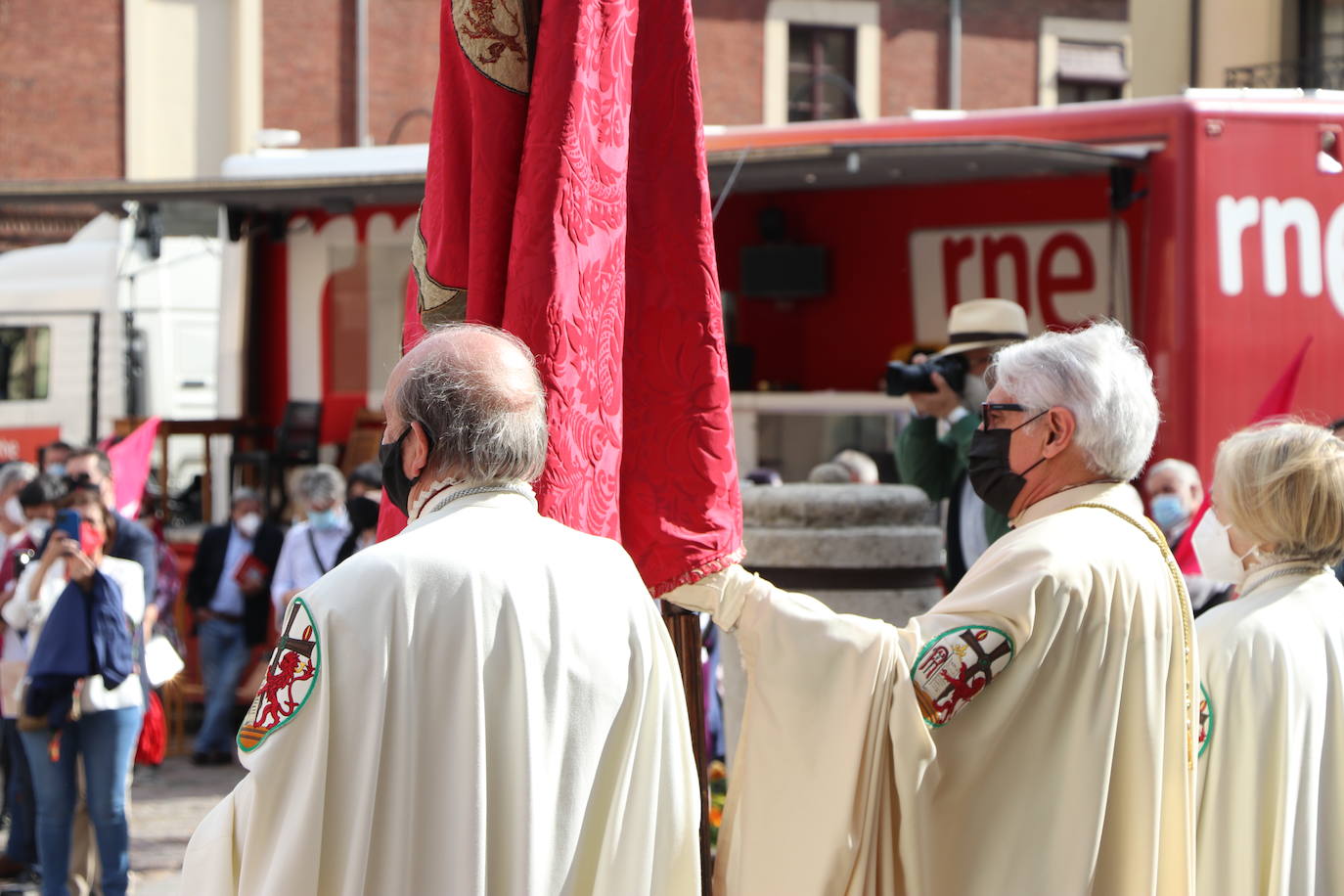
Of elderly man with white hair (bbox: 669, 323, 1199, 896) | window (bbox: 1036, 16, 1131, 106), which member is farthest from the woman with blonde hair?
window (bbox: 1036, 16, 1131, 106)

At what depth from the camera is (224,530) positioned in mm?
9422

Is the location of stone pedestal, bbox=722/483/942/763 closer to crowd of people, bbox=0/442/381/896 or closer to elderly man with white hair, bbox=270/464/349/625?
crowd of people, bbox=0/442/381/896

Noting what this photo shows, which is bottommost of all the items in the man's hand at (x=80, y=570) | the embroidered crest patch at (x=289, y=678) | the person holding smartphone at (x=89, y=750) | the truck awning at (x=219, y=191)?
the person holding smartphone at (x=89, y=750)

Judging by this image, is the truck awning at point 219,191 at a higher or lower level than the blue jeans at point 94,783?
higher

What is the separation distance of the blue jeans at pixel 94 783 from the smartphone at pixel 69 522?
0.62 metres

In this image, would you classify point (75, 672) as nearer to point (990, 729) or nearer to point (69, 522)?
point (69, 522)

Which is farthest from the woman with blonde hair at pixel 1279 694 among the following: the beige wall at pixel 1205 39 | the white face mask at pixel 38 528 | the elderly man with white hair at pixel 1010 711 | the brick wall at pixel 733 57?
the brick wall at pixel 733 57

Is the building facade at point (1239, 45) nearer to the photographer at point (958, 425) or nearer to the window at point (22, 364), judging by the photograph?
the window at point (22, 364)

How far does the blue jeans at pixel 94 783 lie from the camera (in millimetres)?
5660

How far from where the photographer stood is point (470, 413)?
223 centimetres

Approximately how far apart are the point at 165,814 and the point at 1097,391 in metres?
6.15

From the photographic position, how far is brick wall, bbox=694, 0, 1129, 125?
24.0 meters

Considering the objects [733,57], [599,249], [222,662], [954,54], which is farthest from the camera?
[954,54]

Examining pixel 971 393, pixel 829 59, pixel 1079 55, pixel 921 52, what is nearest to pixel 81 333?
pixel 971 393
